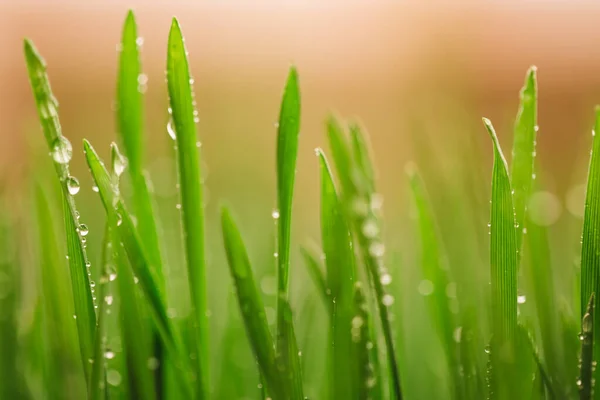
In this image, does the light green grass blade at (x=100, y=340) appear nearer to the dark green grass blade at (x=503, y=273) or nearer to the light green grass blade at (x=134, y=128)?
the light green grass blade at (x=134, y=128)

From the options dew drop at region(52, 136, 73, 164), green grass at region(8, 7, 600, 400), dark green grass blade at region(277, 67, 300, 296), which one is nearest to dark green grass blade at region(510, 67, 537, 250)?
green grass at region(8, 7, 600, 400)

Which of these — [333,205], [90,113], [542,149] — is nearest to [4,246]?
[333,205]

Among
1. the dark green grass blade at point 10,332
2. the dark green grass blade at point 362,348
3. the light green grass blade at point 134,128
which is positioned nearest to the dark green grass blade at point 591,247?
the dark green grass blade at point 362,348

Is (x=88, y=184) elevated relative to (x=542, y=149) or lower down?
lower down

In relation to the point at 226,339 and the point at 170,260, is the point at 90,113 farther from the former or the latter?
the point at 226,339

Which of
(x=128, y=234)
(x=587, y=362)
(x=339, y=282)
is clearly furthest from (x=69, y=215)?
(x=587, y=362)

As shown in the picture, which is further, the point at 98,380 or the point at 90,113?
the point at 90,113

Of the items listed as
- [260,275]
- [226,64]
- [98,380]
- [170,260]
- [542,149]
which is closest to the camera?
[98,380]

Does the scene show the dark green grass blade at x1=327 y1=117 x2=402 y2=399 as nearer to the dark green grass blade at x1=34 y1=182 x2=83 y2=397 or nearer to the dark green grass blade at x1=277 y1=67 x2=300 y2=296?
the dark green grass blade at x1=277 y1=67 x2=300 y2=296
